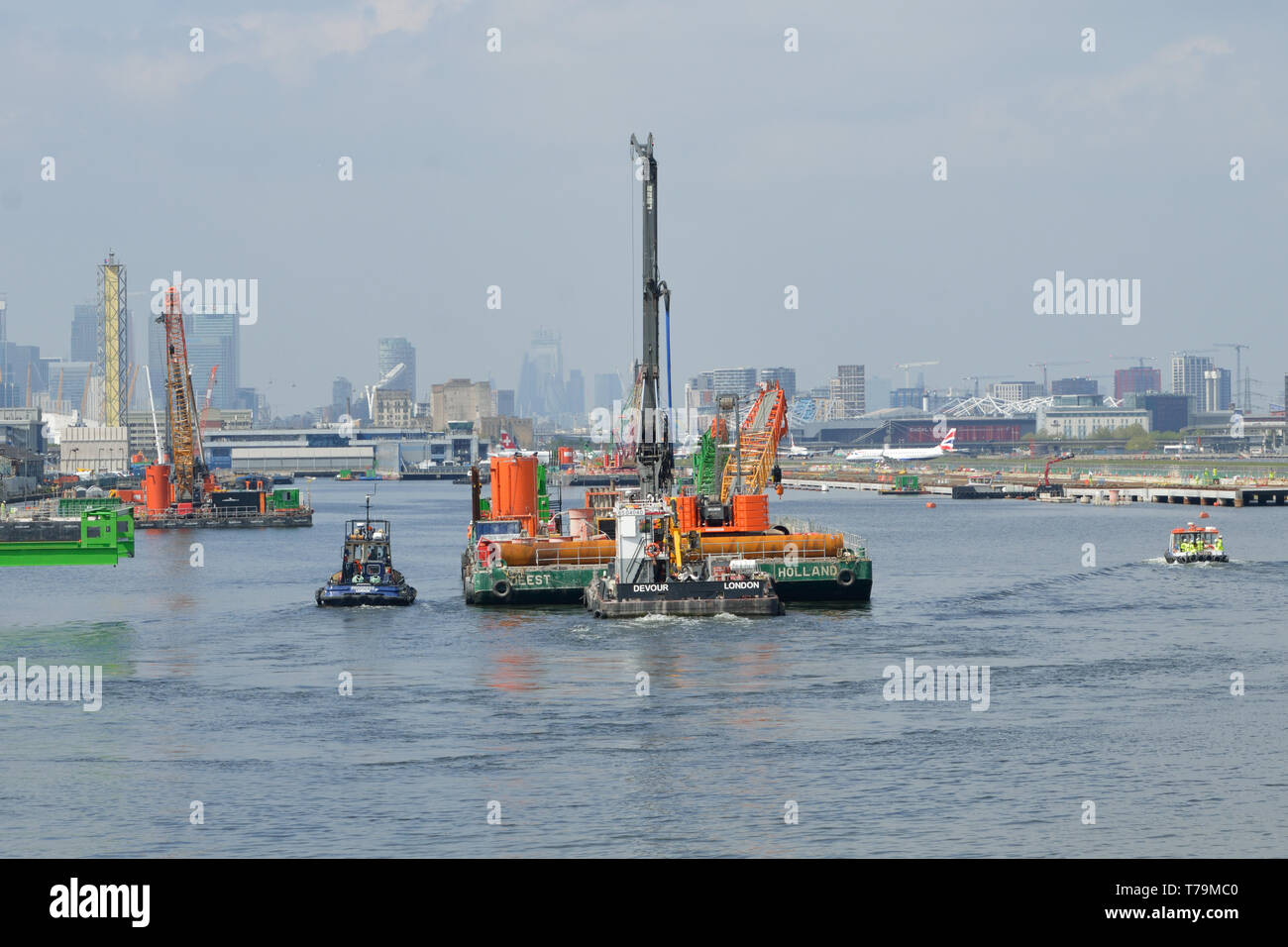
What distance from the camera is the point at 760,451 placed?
98375 mm

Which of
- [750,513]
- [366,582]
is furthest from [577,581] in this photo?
[750,513]

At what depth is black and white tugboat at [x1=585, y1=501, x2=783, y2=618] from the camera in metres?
64.8

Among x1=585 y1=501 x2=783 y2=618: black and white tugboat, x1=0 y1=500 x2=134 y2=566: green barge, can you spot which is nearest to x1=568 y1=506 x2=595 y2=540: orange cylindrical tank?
x1=585 y1=501 x2=783 y2=618: black and white tugboat

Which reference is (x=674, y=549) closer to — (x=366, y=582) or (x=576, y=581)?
Answer: (x=576, y=581)

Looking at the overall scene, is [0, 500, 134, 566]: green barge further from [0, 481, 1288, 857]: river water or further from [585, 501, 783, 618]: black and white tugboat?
[585, 501, 783, 618]: black and white tugboat

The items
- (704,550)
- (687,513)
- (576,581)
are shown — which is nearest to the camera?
(576,581)

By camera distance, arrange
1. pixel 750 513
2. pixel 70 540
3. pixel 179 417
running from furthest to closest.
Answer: pixel 179 417 → pixel 750 513 → pixel 70 540

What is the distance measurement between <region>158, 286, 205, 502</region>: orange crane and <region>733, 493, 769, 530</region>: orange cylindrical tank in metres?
93.5

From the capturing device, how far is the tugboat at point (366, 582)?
72688 mm

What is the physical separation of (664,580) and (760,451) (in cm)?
3315

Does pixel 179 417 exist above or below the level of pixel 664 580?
above

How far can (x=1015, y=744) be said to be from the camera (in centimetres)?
3903

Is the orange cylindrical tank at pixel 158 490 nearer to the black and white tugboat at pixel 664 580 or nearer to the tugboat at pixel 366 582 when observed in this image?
the tugboat at pixel 366 582
